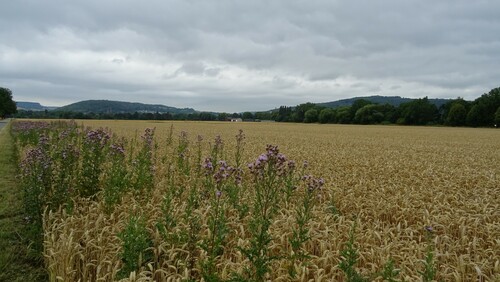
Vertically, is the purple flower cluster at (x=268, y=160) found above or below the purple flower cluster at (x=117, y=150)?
above

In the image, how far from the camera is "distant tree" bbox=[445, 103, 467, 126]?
9588 centimetres

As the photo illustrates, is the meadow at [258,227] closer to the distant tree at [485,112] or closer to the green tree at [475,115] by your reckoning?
the green tree at [475,115]

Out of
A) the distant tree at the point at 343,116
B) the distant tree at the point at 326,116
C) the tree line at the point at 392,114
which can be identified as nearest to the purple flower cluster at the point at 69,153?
the tree line at the point at 392,114

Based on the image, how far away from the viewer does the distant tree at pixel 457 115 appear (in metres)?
95.9

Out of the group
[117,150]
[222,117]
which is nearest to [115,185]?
[117,150]

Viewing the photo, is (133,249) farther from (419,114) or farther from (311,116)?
(311,116)

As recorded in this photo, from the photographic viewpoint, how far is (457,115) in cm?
A: 9612

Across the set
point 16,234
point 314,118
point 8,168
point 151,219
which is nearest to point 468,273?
point 151,219

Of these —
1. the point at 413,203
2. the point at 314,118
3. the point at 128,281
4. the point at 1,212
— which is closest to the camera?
the point at 128,281

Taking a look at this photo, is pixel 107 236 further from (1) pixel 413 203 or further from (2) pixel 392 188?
(2) pixel 392 188

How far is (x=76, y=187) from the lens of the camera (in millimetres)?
7684

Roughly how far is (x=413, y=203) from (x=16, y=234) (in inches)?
333

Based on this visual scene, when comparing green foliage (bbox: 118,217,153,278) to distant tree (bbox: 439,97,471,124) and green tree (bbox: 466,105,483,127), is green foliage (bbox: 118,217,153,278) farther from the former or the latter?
distant tree (bbox: 439,97,471,124)

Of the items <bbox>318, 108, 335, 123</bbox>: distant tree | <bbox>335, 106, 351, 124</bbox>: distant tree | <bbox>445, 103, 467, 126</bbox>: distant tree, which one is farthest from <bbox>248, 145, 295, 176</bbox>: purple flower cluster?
<bbox>318, 108, 335, 123</bbox>: distant tree
